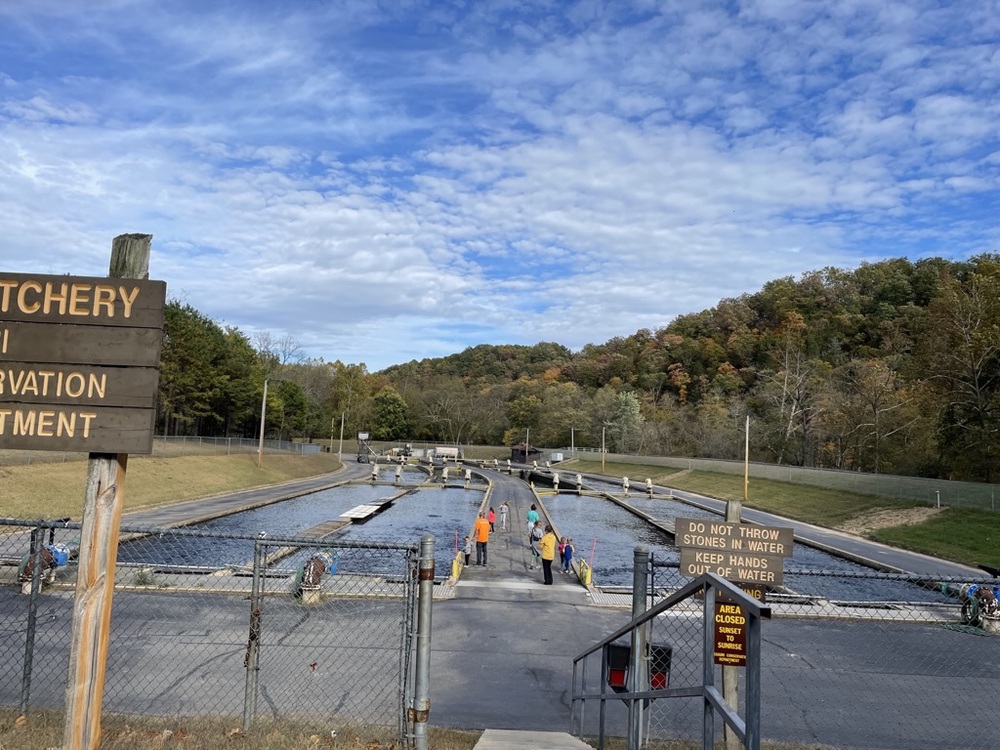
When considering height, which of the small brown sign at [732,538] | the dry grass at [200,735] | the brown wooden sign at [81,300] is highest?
the brown wooden sign at [81,300]

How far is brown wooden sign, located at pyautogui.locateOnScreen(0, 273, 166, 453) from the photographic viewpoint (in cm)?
457

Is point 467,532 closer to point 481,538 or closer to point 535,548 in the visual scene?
point 535,548

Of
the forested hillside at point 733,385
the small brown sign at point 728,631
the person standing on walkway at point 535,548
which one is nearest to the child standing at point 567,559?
the person standing on walkway at point 535,548

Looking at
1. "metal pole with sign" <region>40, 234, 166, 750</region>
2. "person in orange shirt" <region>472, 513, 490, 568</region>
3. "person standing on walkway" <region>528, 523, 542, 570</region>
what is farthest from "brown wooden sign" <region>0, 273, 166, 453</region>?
"person standing on walkway" <region>528, 523, 542, 570</region>

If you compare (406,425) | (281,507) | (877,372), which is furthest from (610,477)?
(406,425)

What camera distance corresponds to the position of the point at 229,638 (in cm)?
1091

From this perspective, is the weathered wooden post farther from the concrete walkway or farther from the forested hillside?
the forested hillside

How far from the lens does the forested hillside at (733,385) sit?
40594mm

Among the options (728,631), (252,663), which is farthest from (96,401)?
(728,631)

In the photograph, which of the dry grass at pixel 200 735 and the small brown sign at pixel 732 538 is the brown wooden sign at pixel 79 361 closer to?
the dry grass at pixel 200 735

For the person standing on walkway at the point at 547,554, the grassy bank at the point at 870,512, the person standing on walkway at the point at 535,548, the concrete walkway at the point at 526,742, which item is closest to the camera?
the concrete walkway at the point at 526,742

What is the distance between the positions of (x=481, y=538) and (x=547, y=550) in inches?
122

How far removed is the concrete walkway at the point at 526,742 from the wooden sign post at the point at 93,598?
9.42ft

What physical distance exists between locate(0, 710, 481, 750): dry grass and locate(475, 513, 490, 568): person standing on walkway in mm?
12800
